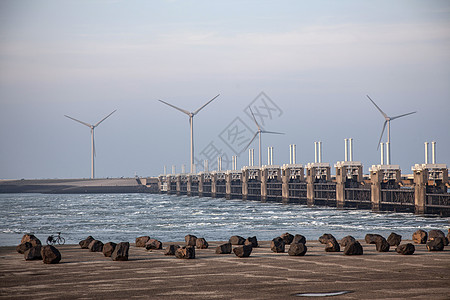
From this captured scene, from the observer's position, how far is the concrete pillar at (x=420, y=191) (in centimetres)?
10906

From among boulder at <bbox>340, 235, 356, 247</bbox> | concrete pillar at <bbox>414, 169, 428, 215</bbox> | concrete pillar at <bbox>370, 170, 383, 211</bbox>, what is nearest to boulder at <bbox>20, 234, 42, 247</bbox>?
boulder at <bbox>340, 235, 356, 247</bbox>

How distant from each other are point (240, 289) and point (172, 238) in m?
37.7

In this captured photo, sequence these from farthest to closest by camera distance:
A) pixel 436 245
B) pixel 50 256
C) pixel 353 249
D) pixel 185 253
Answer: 1. pixel 436 245
2. pixel 353 249
3. pixel 185 253
4. pixel 50 256

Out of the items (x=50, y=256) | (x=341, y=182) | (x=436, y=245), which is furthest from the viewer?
(x=341, y=182)

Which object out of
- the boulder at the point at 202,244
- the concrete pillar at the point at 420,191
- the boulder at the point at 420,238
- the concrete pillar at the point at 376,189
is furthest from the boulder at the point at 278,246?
the concrete pillar at the point at 376,189

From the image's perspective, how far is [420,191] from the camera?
11150 cm

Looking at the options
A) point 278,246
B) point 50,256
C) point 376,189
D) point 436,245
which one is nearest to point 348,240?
point 278,246

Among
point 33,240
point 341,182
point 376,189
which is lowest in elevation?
point 33,240

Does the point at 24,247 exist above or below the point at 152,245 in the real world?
above

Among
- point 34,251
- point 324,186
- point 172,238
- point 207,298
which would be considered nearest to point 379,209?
point 324,186

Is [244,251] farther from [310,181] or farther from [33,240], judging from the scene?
[310,181]

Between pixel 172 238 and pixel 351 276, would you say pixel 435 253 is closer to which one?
pixel 351 276

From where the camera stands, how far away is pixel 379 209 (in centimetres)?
12425

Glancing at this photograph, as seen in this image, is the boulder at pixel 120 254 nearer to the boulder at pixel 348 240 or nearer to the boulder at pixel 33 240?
the boulder at pixel 33 240
